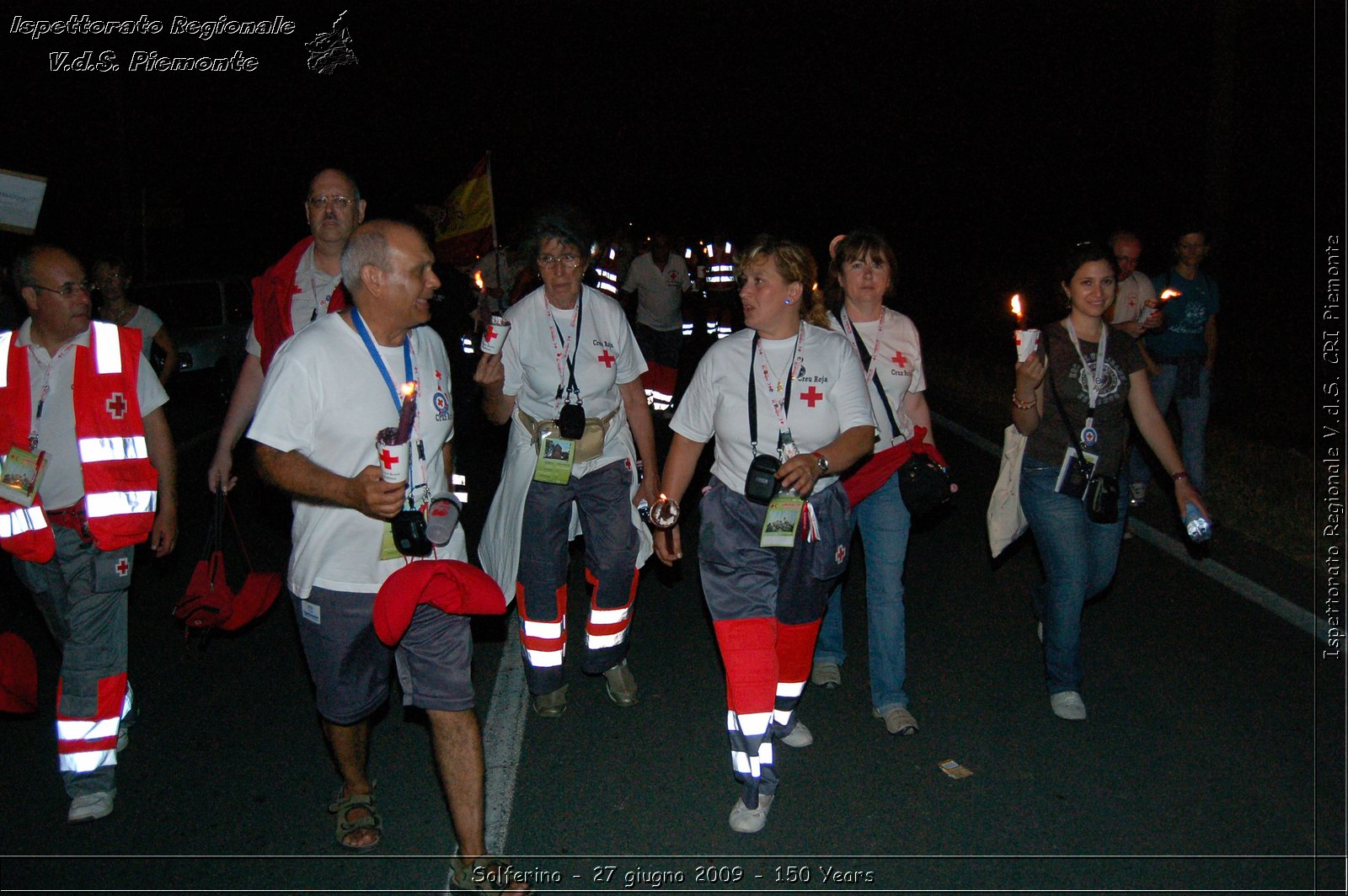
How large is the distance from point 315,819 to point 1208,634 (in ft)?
15.6

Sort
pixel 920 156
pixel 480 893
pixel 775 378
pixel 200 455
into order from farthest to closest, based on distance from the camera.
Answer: pixel 920 156 < pixel 200 455 < pixel 775 378 < pixel 480 893

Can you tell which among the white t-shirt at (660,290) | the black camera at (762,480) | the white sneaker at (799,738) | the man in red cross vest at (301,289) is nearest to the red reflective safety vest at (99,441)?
the man in red cross vest at (301,289)

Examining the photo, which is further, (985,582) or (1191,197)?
(1191,197)

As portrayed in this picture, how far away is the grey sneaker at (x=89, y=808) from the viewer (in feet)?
14.7

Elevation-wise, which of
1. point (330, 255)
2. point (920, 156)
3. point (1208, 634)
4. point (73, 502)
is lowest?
point (1208, 634)

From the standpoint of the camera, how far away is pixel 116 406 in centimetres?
461

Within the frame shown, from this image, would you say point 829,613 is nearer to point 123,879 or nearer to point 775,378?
point 775,378

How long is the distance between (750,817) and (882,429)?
1.91m

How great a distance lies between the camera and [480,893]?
3896mm

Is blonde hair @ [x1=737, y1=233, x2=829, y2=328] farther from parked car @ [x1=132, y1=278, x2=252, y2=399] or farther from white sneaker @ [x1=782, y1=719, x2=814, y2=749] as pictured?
parked car @ [x1=132, y1=278, x2=252, y2=399]

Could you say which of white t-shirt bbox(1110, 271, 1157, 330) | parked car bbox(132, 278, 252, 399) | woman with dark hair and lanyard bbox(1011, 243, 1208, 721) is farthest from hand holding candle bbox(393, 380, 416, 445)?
parked car bbox(132, 278, 252, 399)

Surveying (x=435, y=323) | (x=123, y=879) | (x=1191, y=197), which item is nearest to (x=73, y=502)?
(x=123, y=879)

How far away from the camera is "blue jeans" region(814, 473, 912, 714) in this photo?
210 inches

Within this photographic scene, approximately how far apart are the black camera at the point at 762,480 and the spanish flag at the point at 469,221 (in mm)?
8692
